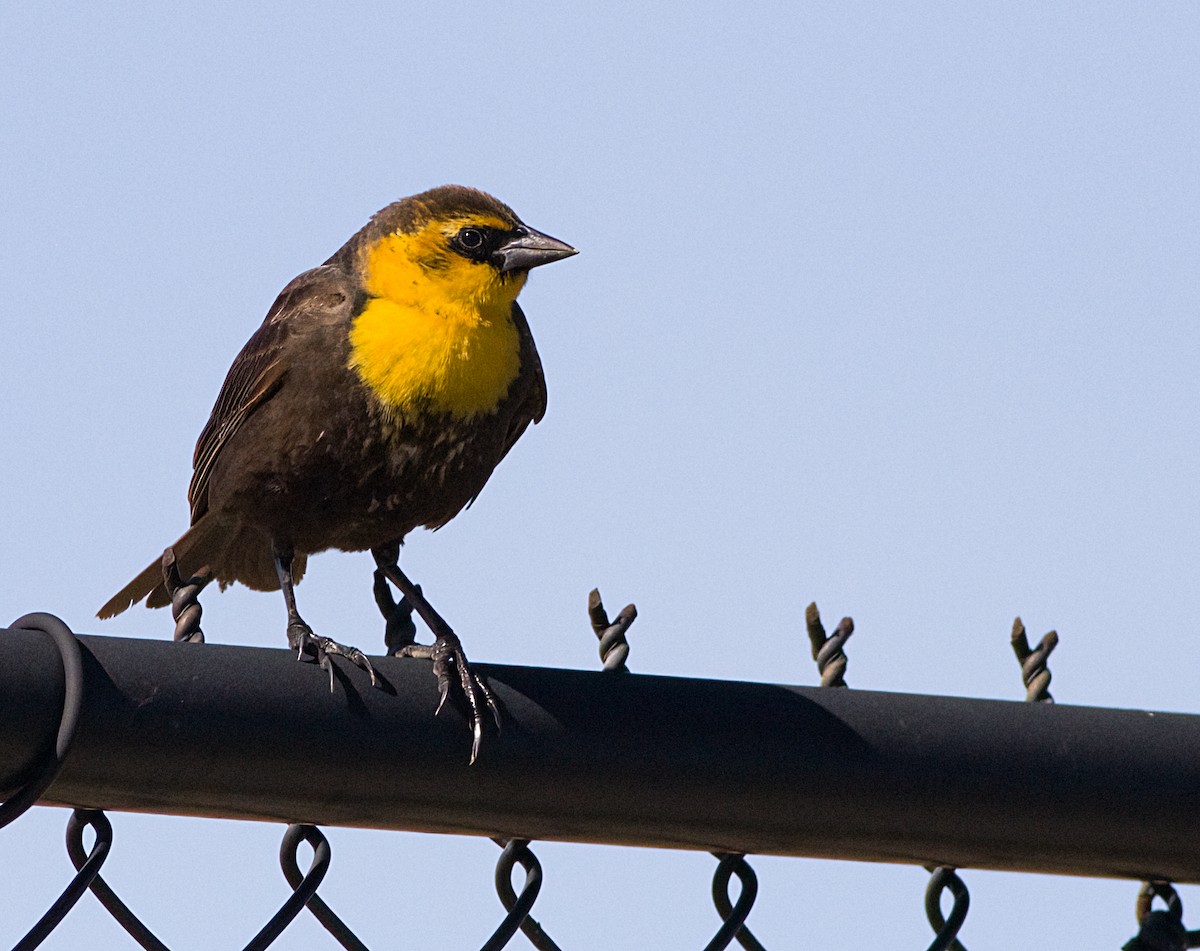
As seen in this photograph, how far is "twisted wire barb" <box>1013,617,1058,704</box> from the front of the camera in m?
2.41

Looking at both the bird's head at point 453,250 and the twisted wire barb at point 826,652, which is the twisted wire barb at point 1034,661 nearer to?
the twisted wire barb at point 826,652

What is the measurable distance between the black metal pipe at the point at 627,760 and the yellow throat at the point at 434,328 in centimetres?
180

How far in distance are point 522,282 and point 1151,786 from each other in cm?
238

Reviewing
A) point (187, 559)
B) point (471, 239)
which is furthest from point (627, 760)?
point (187, 559)

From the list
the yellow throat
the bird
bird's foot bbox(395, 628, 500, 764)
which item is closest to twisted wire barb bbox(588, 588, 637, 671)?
bird's foot bbox(395, 628, 500, 764)

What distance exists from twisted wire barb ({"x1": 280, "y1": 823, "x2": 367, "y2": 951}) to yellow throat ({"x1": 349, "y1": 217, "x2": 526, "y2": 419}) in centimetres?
168

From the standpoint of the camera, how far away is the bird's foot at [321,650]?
1.85m

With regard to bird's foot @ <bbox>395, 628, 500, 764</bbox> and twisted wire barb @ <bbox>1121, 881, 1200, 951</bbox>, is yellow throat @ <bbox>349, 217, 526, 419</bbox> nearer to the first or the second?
bird's foot @ <bbox>395, 628, 500, 764</bbox>

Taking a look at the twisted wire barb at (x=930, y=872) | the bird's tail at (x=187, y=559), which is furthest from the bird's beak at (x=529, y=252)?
the twisted wire barb at (x=930, y=872)

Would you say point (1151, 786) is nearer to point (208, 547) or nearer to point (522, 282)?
point (522, 282)

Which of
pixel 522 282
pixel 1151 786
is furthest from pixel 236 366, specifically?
pixel 1151 786

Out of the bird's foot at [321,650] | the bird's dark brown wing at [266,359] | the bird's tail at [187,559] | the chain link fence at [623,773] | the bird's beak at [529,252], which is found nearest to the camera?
the chain link fence at [623,773]

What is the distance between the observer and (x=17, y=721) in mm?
1649

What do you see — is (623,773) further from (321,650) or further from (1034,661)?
(1034,661)
